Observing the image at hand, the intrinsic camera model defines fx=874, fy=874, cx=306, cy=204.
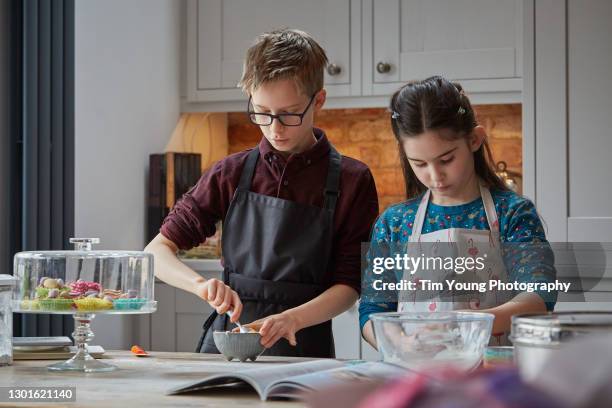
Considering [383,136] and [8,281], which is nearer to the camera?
[8,281]

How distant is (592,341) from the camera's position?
A: 1.03ft

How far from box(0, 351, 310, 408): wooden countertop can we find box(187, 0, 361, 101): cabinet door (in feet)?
6.78

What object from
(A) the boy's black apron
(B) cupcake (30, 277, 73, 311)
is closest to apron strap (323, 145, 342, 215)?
(A) the boy's black apron

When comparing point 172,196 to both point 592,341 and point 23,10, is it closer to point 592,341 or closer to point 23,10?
point 23,10

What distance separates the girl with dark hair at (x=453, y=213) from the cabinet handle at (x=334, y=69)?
1.61m

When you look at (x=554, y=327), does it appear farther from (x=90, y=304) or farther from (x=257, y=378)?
(x=90, y=304)

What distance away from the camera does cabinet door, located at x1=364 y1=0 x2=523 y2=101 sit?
10.9 feet

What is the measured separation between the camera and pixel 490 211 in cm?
184

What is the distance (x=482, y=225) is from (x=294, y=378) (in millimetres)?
889

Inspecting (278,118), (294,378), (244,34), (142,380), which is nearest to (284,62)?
(278,118)

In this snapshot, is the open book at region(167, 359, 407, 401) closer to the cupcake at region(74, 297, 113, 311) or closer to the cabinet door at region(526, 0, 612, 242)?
the cupcake at region(74, 297, 113, 311)

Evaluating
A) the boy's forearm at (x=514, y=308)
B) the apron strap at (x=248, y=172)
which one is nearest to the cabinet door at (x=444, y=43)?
the apron strap at (x=248, y=172)

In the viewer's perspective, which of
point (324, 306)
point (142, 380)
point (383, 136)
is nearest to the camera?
point (142, 380)

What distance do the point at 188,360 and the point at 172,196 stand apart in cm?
203
